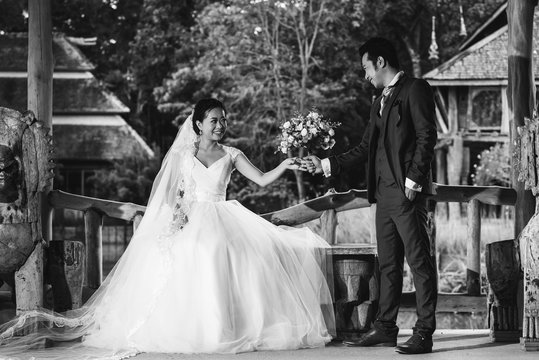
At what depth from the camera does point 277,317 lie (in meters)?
6.55

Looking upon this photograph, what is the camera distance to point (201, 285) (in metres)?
6.52

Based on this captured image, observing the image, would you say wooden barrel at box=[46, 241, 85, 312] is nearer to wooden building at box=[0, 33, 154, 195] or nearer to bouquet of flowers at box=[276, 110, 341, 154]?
bouquet of flowers at box=[276, 110, 341, 154]

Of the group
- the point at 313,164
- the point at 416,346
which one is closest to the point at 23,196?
the point at 313,164

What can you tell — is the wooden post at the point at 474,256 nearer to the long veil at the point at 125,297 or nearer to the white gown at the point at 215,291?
the white gown at the point at 215,291

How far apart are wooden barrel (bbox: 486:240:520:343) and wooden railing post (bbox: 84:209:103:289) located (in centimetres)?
358

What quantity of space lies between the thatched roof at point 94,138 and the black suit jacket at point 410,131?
22171 mm

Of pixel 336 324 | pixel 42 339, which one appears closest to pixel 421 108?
pixel 336 324

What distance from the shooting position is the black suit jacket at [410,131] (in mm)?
6266

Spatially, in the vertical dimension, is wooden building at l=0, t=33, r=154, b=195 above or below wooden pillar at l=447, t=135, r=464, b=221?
above

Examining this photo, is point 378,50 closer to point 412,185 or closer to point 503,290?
point 412,185

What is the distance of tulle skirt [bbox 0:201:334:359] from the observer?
639cm

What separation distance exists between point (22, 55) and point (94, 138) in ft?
10.6

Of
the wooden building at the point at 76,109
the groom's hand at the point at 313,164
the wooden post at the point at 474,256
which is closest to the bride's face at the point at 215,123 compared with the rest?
the groom's hand at the point at 313,164

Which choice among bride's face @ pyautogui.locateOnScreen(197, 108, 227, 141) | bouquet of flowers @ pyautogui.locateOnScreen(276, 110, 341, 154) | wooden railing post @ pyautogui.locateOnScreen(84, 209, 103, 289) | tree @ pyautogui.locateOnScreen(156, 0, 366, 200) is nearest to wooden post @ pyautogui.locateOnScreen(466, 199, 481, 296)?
bouquet of flowers @ pyautogui.locateOnScreen(276, 110, 341, 154)
